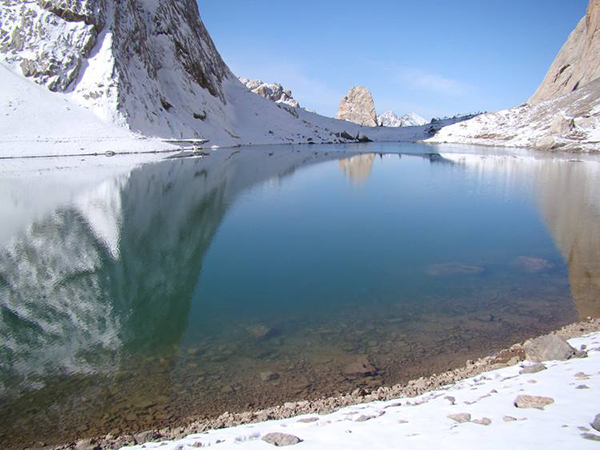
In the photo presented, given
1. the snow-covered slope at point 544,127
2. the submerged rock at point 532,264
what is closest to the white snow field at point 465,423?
the submerged rock at point 532,264

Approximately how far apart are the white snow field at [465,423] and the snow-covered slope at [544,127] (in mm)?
Answer: 73503

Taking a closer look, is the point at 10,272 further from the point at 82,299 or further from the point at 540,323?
the point at 540,323

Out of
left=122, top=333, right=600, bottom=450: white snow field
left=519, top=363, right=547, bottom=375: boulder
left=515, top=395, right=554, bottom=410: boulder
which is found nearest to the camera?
left=122, top=333, right=600, bottom=450: white snow field

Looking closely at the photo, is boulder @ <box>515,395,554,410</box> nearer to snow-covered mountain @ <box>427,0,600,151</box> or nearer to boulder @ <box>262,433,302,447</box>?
boulder @ <box>262,433,302,447</box>

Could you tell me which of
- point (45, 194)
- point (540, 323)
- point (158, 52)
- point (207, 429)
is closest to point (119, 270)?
point (207, 429)

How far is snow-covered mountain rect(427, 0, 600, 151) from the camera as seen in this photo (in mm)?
75300

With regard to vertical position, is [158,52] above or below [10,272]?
above

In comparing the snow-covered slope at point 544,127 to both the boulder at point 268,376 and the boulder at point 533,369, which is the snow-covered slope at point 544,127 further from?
the boulder at point 268,376

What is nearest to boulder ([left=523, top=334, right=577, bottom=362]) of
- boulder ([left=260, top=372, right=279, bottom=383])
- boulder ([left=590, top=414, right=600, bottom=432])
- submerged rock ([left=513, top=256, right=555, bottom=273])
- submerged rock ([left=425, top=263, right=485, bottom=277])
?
boulder ([left=590, top=414, right=600, bottom=432])

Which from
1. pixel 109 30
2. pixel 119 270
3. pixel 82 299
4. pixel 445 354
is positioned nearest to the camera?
pixel 445 354

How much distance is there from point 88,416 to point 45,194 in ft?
69.3

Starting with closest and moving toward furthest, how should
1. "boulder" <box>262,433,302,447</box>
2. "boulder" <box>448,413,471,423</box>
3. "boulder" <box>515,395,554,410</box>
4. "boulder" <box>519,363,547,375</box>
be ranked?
"boulder" <box>262,433,302,447</box>
"boulder" <box>448,413,471,423</box>
"boulder" <box>515,395,554,410</box>
"boulder" <box>519,363,547,375</box>

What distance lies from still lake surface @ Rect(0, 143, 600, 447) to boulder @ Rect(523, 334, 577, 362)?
54.5 inches

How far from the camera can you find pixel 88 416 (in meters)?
6.81
